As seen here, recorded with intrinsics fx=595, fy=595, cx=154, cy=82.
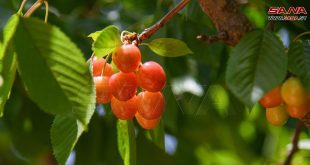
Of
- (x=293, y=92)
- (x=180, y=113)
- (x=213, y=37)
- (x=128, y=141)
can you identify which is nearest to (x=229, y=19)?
(x=213, y=37)

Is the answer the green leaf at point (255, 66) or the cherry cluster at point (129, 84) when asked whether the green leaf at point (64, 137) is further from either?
the green leaf at point (255, 66)

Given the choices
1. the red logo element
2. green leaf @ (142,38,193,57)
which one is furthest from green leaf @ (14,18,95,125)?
Answer: the red logo element

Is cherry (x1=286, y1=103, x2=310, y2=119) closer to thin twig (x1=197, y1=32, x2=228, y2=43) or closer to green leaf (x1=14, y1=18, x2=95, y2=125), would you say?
thin twig (x1=197, y1=32, x2=228, y2=43)

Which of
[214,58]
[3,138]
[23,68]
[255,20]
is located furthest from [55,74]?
[3,138]

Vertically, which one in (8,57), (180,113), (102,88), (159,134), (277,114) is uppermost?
(8,57)

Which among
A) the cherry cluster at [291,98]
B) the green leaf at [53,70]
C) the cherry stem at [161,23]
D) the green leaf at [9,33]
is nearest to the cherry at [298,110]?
the cherry cluster at [291,98]

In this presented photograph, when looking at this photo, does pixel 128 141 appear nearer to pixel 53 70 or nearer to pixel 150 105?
pixel 150 105

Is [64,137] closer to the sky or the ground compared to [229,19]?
closer to the ground
